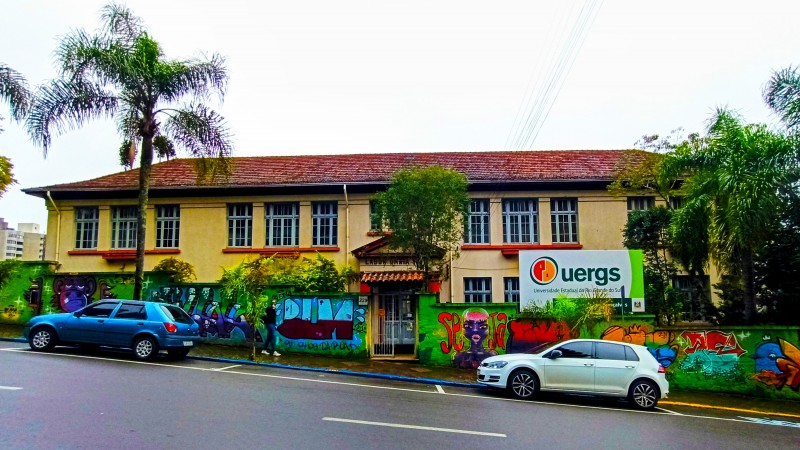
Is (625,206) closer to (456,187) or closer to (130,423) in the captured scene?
(456,187)

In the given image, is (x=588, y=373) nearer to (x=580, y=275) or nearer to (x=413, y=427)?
(x=580, y=275)

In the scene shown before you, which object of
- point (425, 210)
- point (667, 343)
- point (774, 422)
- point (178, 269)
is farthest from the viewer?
point (178, 269)

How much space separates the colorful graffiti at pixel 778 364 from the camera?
47.3 ft

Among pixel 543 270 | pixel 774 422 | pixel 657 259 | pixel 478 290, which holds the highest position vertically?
pixel 657 259

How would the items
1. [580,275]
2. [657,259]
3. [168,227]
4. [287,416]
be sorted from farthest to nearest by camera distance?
[168,227], [657,259], [580,275], [287,416]

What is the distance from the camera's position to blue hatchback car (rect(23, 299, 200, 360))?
1334 centimetres

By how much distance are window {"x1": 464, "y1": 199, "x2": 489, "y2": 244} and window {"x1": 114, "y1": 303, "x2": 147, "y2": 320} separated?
39.1ft

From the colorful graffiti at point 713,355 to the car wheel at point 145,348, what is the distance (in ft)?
44.6

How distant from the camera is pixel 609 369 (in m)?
11.6

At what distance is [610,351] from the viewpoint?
1186 cm

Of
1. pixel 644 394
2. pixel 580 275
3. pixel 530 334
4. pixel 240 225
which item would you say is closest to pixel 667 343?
pixel 580 275

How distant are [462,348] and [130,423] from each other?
33.8 feet

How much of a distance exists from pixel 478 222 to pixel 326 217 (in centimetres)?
594

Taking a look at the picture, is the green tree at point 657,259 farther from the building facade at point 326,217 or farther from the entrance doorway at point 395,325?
the entrance doorway at point 395,325
